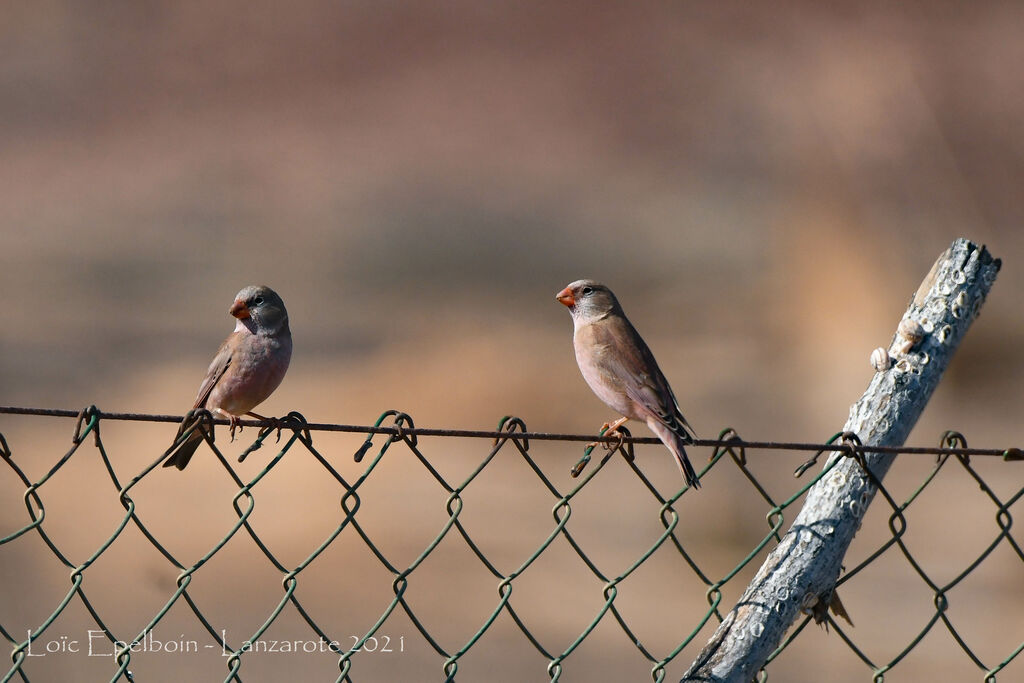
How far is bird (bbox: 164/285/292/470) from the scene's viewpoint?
3.37 metres

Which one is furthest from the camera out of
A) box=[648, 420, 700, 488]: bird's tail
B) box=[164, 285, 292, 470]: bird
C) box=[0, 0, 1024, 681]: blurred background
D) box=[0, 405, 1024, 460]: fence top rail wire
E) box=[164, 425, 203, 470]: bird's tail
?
box=[0, 0, 1024, 681]: blurred background

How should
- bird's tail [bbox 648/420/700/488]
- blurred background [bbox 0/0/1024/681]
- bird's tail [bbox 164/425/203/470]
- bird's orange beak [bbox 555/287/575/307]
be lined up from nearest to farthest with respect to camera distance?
bird's tail [bbox 164/425/203/470]
bird's tail [bbox 648/420/700/488]
bird's orange beak [bbox 555/287/575/307]
blurred background [bbox 0/0/1024/681]

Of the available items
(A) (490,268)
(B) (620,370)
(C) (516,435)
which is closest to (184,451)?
(C) (516,435)

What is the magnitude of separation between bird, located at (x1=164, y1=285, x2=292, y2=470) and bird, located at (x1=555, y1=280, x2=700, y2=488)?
933 millimetres

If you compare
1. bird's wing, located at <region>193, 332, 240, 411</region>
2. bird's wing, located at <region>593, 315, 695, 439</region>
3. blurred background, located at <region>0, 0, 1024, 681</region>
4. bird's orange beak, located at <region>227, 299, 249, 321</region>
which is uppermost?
blurred background, located at <region>0, 0, 1024, 681</region>

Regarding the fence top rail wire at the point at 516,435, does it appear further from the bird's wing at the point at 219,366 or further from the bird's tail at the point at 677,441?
the bird's wing at the point at 219,366

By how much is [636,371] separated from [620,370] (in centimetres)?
5

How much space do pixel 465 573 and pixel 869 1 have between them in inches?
148

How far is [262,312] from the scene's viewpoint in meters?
3.46

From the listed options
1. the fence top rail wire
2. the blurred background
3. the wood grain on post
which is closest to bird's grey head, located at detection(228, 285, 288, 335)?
the fence top rail wire

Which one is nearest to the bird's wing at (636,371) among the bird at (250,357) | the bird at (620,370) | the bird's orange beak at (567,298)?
the bird at (620,370)

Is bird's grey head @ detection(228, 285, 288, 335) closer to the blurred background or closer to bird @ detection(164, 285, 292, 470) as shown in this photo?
bird @ detection(164, 285, 292, 470)

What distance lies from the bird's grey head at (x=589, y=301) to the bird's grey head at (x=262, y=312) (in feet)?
3.24

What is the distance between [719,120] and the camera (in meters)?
7.00
